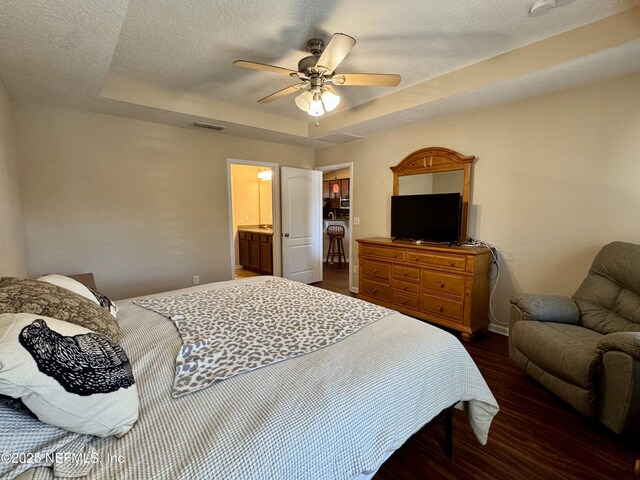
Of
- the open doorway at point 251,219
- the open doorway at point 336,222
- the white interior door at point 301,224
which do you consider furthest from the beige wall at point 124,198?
the open doorway at point 336,222

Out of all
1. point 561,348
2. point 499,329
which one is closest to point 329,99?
point 561,348

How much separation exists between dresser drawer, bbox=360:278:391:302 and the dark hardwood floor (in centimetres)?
171

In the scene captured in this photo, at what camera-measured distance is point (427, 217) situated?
11.6 feet

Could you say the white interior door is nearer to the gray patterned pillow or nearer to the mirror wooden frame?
the mirror wooden frame

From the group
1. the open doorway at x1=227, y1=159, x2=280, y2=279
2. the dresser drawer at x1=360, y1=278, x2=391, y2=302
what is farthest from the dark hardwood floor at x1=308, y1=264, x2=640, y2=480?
the open doorway at x1=227, y1=159, x2=280, y2=279

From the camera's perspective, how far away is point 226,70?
8.84 ft

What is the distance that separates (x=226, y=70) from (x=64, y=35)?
119 cm

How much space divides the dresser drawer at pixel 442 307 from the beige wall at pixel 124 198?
2.73m

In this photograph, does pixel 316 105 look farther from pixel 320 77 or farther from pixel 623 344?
pixel 623 344

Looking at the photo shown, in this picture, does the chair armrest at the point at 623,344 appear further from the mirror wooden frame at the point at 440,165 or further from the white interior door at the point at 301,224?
the white interior door at the point at 301,224

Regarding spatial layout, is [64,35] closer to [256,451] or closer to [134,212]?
[134,212]

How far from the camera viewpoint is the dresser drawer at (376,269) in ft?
12.1

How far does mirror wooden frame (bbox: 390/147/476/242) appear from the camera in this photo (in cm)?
333

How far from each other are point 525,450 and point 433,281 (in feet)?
5.66
